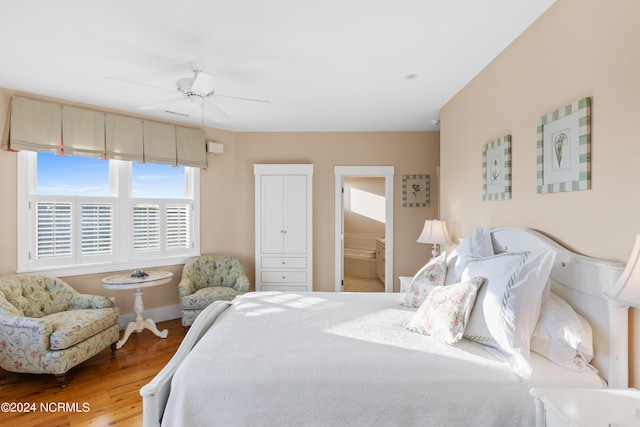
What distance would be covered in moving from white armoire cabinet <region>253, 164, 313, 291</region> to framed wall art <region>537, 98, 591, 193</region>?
9.76 ft

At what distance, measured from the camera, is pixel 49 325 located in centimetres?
246

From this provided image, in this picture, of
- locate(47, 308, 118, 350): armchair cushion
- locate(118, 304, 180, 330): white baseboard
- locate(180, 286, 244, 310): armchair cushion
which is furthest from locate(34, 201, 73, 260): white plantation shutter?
locate(180, 286, 244, 310): armchair cushion

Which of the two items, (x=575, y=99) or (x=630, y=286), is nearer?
(x=630, y=286)

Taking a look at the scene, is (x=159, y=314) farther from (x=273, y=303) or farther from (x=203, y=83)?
(x=203, y=83)

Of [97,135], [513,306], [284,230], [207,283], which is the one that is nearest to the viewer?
[513,306]

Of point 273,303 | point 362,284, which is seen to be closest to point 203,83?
point 273,303

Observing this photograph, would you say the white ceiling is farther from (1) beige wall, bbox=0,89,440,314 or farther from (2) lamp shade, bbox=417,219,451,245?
(2) lamp shade, bbox=417,219,451,245

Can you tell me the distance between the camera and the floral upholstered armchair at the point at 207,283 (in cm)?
356

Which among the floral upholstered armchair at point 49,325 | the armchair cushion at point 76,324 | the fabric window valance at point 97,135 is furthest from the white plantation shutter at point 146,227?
the armchair cushion at point 76,324

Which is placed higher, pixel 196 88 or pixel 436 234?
pixel 196 88

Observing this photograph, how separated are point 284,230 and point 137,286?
189 cm

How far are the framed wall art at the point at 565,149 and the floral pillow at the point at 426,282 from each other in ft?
2.63

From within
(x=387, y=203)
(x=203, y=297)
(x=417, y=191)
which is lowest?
(x=203, y=297)

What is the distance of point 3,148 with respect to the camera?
2977mm
